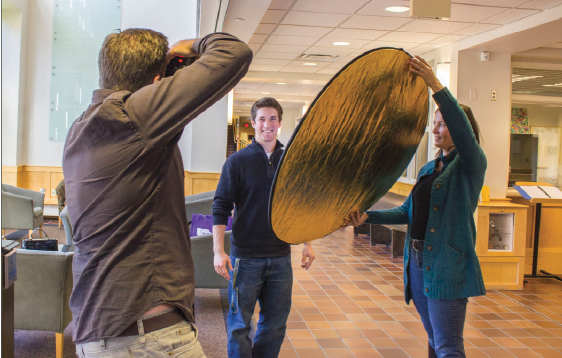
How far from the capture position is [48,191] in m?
8.70

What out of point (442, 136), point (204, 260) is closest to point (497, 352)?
point (442, 136)

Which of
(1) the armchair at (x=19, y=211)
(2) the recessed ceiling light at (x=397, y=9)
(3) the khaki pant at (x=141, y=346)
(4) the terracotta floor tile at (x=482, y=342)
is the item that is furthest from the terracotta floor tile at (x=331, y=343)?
(1) the armchair at (x=19, y=211)

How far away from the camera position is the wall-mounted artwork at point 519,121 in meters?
6.34

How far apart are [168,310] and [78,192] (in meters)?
0.30

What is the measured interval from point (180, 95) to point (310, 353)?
9.37 ft

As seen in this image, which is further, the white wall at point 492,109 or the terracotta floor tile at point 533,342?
the white wall at point 492,109

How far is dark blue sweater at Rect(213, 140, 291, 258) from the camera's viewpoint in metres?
2.21

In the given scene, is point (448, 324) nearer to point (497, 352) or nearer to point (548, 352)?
point (497, 352)

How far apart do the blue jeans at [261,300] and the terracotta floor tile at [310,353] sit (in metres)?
1.04

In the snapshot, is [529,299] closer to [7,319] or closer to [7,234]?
[7,319]

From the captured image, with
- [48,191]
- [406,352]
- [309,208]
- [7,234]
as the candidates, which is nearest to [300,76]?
[48,191]

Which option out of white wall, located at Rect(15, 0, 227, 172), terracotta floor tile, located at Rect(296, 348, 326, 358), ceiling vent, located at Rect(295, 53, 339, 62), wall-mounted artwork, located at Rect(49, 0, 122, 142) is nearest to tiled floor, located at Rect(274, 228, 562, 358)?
terracotta floor tile, located at Rect(296, 348, 326, 358)

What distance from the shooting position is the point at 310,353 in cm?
329

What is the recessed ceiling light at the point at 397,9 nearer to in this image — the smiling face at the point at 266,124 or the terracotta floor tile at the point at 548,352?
the smiling face at the point at 266,124
